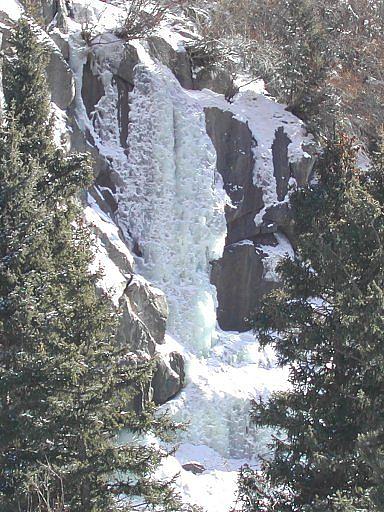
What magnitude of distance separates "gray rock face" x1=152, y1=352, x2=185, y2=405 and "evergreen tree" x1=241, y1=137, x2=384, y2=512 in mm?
5736

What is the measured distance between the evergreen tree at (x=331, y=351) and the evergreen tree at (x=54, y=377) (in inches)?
54.0

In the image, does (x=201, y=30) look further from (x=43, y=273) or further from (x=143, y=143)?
(x=43, y=273)

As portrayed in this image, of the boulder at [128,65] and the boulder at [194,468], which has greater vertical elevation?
the boulder at [128,65]

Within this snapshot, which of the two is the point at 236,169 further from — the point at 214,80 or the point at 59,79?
the point at 59,79

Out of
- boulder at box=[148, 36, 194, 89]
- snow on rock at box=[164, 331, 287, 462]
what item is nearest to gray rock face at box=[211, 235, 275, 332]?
snow on rock at box=[164, 331, 287, 462]

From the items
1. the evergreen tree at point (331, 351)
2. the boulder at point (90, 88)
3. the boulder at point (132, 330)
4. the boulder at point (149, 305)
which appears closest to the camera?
the evergreen tree at point (331, 351)

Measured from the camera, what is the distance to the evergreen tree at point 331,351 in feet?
26.7

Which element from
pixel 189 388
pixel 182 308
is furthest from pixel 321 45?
pixel 189 388

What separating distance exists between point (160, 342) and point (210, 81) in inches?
291

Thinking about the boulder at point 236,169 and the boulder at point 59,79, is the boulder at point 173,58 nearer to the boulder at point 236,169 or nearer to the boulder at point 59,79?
the boulder at point 236,169

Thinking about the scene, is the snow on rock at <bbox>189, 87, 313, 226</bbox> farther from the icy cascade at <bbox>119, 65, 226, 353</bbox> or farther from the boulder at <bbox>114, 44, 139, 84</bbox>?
the boulder at <bbox>114, 44, 139, 84</bbox>

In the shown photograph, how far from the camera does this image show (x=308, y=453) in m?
8.55

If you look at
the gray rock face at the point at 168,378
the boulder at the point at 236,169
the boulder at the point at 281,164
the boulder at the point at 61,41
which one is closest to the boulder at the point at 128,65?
the boulder at the point at 61,41

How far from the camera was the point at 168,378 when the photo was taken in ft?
50.3
